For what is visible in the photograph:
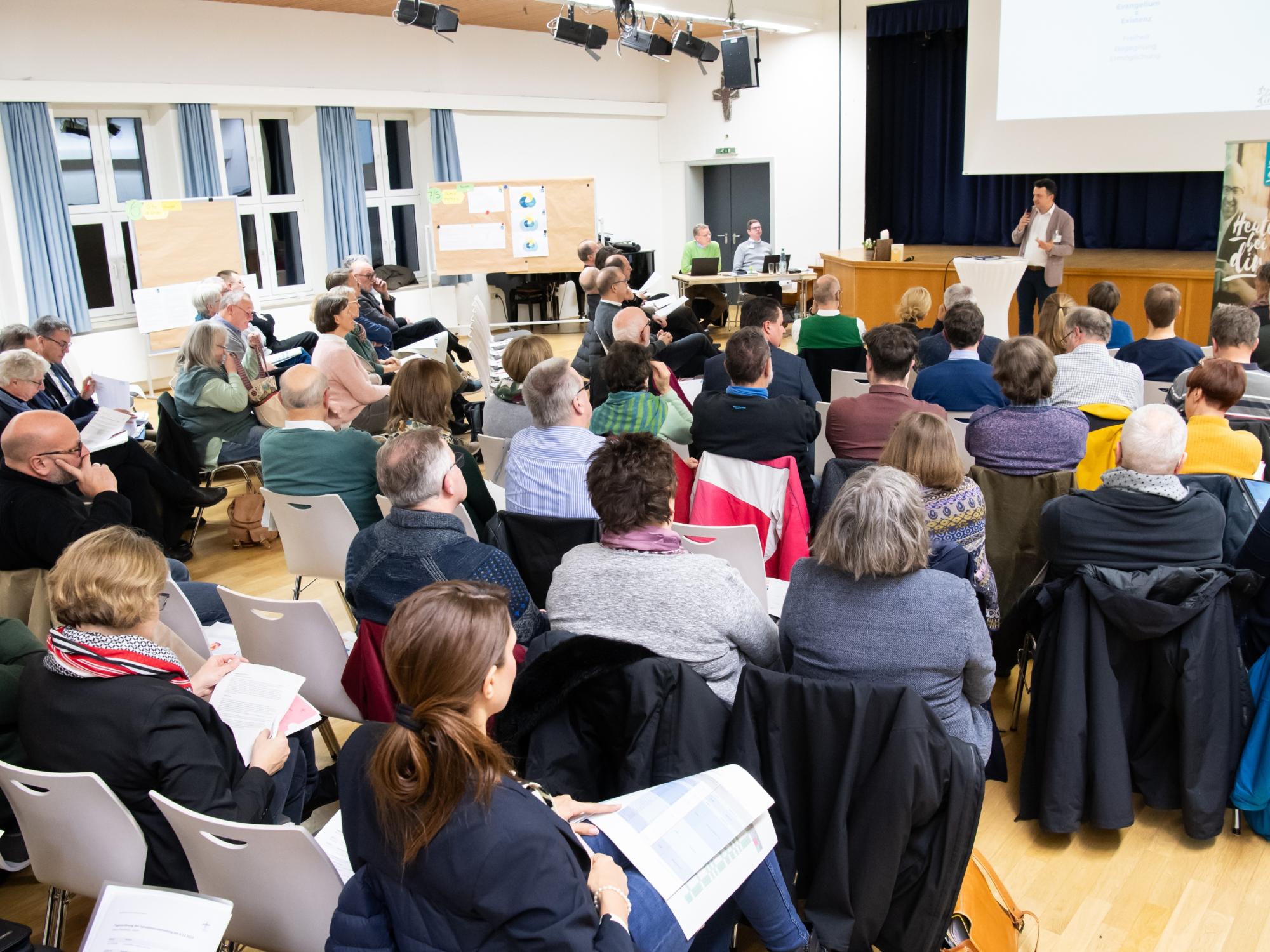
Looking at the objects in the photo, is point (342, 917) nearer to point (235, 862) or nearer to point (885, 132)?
point (235, 862)

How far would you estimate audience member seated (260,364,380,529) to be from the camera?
3.92 metres

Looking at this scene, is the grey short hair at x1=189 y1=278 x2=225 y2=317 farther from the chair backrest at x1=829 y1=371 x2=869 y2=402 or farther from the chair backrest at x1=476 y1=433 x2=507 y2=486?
the chair backrest at x1=829 y1=371 x2=869 y2=402

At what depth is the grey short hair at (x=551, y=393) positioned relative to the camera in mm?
3447

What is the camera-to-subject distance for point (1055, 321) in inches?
198

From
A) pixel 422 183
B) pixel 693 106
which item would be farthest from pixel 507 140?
pixel 693 106

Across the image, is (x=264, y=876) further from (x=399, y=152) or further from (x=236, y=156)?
(x=399, y=152)

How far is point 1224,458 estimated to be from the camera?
315cm

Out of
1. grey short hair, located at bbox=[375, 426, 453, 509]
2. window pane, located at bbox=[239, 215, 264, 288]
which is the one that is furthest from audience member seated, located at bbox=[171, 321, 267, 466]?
window pane, located at bbox=[239, 215, 264, 288]

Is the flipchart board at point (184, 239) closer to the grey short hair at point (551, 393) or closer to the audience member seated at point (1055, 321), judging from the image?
the grey short hair at point (551, 393)

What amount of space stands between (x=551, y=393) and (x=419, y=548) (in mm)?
1058

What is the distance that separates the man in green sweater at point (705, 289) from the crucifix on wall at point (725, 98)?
2722 mm

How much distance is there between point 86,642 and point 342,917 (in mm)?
870

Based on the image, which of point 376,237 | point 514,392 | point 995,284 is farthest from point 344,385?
point 376,237

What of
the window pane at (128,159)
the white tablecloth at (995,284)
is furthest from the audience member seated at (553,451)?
the window pane at (128,159)
